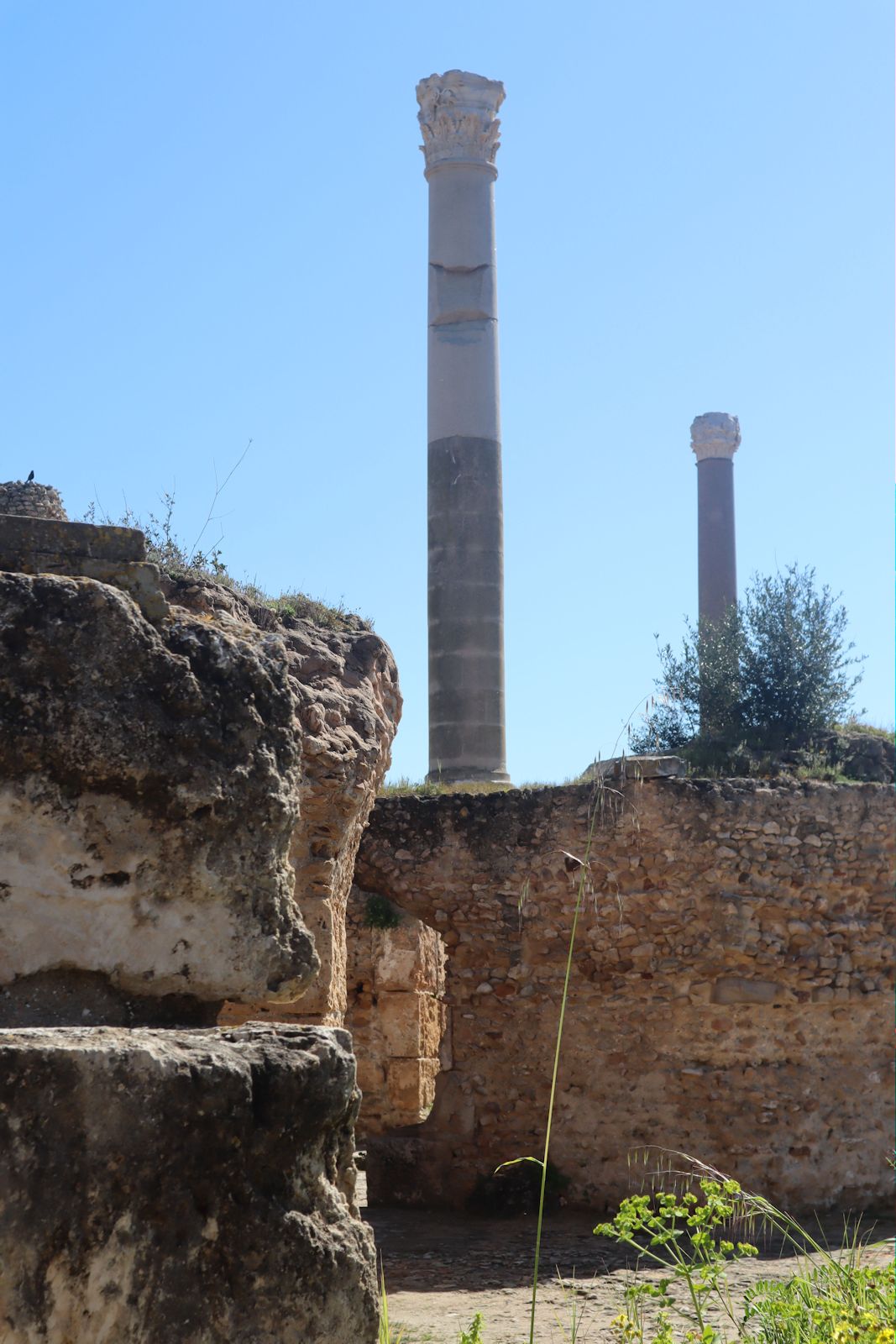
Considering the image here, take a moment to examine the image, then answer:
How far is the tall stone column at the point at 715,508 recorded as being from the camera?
64.2 ft

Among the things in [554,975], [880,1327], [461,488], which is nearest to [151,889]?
[880,1327]

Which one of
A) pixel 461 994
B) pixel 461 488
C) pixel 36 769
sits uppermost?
pixel 461 488

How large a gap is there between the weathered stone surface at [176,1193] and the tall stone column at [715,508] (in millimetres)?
17805

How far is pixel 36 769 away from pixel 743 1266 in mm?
6642

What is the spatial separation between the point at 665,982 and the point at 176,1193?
26.5 feet

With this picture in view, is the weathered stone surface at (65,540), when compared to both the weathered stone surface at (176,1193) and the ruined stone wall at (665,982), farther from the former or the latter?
the ruined stone wall at (665,982)

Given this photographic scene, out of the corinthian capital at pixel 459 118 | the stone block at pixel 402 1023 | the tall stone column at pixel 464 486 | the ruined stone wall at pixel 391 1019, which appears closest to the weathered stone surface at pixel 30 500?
the ruined stone wall at pixel 391 1019

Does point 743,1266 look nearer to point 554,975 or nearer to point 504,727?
point 554,975

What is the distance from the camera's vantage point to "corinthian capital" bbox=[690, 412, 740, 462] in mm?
20031

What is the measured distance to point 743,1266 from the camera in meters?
7.62

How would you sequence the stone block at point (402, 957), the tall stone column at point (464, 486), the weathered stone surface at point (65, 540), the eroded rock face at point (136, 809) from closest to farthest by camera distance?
the eroded rock face at point (136, 809)
the weathered stone surface at point (65, 540)
the stone block at point (402, 957)
the tall stone column at point (464, 486)

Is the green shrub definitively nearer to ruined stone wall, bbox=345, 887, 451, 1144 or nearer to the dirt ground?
ruined stone wall, bbox=345, 887, 451, 1144

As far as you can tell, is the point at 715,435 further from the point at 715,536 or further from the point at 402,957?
the point at 402,957

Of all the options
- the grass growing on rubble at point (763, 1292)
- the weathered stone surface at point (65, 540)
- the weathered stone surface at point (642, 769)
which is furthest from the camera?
the weathered stone surface at point (642, 769)
